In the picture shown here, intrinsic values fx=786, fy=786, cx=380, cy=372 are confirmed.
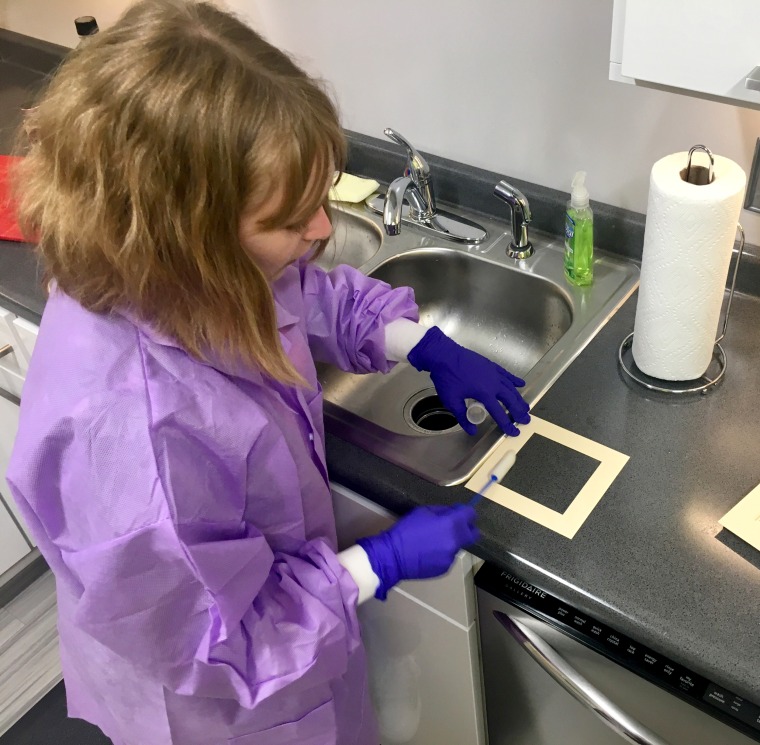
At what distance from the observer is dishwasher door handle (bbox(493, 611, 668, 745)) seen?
2.77 ft

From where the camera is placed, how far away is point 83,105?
0.62 meters

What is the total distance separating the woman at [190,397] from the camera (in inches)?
24.2

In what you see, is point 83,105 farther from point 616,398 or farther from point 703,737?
point 703,737

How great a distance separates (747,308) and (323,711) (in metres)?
0.77

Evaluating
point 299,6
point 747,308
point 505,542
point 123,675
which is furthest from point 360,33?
point 123,675

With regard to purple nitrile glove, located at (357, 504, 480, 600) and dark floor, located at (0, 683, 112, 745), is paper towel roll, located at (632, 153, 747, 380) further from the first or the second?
dark floor, located at (0, 683, 112, 745)

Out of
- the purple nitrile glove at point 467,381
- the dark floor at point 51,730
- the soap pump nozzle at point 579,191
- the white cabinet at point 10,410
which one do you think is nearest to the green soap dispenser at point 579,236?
the soap pump nozzle at point 579,191

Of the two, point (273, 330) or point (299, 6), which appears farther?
point (299, 6)

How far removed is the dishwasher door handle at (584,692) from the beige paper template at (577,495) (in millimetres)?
135

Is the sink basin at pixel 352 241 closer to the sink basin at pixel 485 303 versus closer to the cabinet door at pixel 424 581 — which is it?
the sink basin at pixel 485 303

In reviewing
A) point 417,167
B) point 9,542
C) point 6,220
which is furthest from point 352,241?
point 9,542

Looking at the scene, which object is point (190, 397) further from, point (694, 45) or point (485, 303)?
point (485, 303)

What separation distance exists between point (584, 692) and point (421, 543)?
243 millimetres

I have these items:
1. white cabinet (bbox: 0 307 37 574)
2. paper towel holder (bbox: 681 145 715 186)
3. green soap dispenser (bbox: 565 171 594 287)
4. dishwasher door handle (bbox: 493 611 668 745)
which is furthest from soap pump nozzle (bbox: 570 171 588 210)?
white cabinet (bbox: 0 307 37 574)
